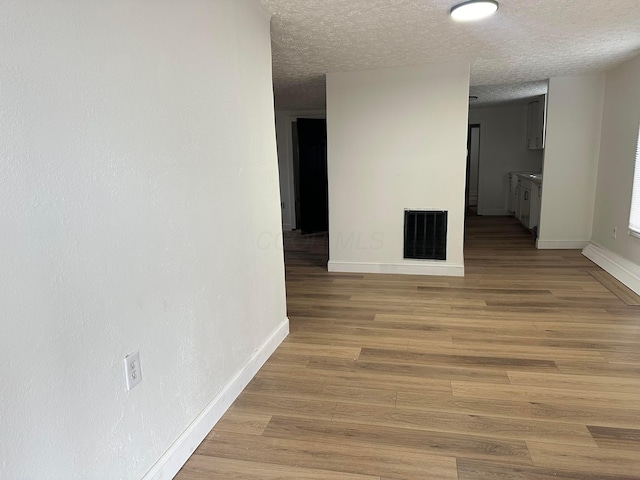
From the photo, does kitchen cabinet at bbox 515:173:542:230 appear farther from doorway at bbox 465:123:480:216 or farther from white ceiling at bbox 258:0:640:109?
white ceiling at bbox 258:0:640:109

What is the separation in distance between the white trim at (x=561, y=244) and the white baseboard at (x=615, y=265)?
5.8 inches

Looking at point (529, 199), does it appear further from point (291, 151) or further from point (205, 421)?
point (205, 421)

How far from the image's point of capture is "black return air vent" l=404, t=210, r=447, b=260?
171 inches

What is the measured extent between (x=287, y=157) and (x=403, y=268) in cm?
370

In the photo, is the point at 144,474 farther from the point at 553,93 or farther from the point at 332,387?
the point at 553,93

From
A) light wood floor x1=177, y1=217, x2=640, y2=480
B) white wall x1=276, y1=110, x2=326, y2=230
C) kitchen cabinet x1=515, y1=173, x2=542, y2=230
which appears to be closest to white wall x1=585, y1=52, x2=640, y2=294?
light wood floor x1=177, y1=217, x2=640, y2=480

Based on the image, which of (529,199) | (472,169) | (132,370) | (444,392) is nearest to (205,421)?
(132,370)

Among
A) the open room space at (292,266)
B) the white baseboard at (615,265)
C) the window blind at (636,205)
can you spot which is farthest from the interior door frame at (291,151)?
the window blind at (636,205)

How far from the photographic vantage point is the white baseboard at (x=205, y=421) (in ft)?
5.32

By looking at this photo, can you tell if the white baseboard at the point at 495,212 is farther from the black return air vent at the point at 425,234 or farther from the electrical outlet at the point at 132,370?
the electrical outlet at the point at 132,370

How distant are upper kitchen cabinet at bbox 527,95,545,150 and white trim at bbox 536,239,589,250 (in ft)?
6.31

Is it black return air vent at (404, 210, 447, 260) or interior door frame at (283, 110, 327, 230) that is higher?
interior door frame at (283, 110, 327, 230)

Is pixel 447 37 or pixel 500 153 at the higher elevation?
pixel 447 37

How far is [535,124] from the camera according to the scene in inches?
275
